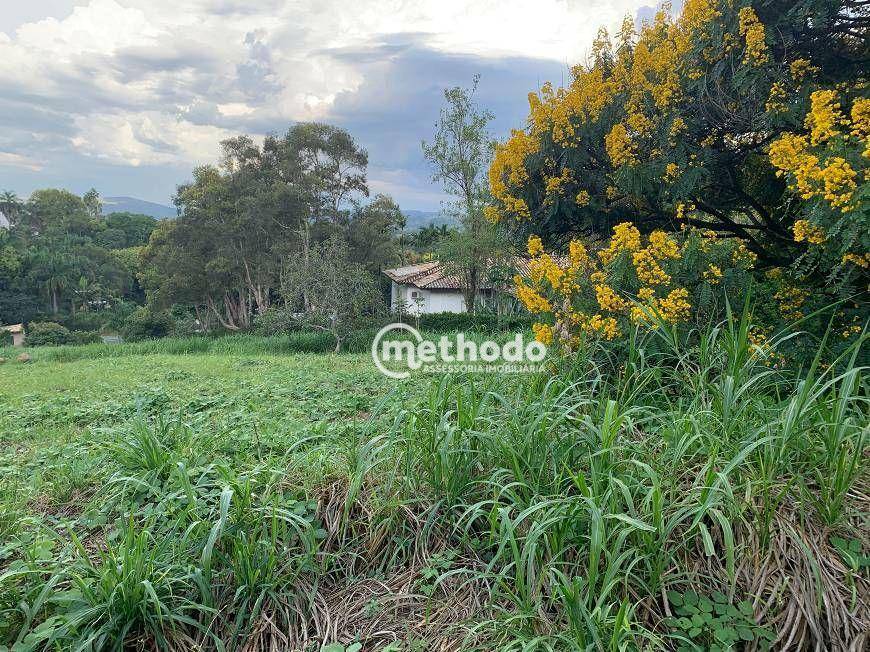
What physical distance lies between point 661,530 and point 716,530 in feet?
0.79

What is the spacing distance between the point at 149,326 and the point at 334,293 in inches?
516

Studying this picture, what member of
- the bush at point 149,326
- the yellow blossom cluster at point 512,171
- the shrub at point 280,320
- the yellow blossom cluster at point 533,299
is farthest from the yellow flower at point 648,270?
the bush at point 149,326

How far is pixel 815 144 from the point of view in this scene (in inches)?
102

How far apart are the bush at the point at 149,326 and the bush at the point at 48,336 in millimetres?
2317

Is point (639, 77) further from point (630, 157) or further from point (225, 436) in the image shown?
point (225, 436)

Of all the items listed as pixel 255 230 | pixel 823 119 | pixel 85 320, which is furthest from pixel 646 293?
pixel 85 320

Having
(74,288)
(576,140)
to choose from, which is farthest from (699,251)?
(74,288)

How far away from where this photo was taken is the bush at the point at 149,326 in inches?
829

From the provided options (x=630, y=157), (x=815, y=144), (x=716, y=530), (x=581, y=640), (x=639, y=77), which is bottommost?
(x=581, y=640)

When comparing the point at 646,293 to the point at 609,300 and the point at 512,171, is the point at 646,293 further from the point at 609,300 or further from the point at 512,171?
the point at 512,171

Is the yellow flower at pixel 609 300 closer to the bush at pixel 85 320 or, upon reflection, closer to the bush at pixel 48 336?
the bush at pixel 48 336

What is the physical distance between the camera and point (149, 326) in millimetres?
21172

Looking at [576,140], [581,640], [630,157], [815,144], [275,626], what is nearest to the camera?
[581,640]

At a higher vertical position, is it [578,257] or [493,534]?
[578,257]
